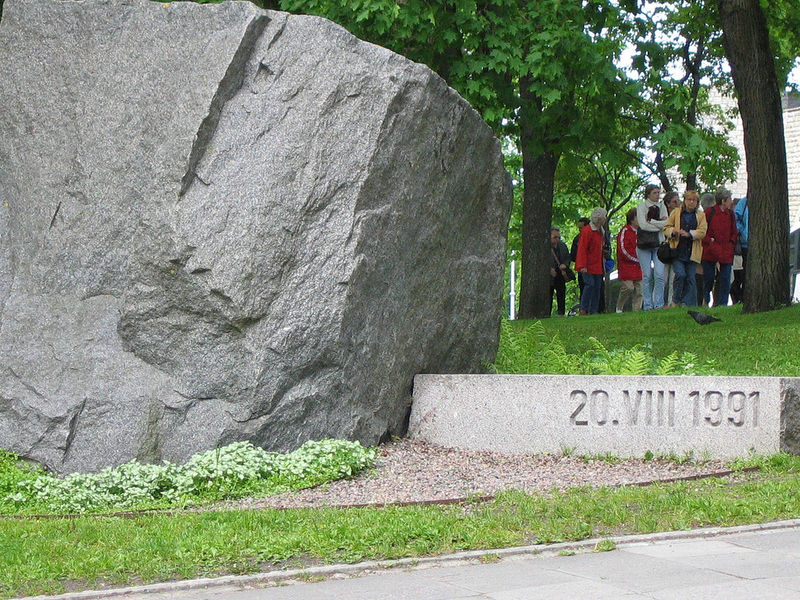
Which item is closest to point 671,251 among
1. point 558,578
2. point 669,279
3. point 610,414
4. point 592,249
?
point 669,279

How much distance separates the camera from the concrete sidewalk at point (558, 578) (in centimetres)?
439

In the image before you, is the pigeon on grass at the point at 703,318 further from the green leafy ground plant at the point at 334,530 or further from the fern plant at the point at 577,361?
the green leafy ground plant at the point at 334,530

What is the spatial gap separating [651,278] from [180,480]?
12.9 metres

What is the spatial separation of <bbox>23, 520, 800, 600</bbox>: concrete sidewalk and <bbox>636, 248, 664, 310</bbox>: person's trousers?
43.2 feet

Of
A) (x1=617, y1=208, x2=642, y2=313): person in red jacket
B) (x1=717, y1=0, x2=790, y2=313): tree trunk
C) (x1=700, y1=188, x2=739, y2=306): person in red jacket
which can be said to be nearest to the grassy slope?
(x1=717, y1=0, x2=790, y2=313): tree trunk

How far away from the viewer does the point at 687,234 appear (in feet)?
55.4

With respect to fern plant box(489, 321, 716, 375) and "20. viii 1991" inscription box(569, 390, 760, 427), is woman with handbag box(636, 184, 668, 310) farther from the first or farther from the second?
"20. viii 1991" inscription box(569, 390, 760, 427)

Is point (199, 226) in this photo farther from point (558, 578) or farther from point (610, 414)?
point (558, 578)

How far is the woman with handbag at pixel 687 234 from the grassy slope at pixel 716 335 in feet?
4.11

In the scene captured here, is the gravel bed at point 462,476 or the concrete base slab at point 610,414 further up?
the concrete base slab at point 610,414

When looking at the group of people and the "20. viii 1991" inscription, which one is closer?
the "20. viii 1991" inscription

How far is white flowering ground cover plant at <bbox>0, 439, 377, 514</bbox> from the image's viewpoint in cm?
711

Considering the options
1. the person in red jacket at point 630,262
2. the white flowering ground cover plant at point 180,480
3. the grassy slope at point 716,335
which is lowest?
the white flowering ground cover plant at point 180,480

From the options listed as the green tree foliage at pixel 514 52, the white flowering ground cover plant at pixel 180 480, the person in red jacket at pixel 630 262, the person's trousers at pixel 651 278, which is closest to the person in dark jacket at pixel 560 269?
the person in red jacket at pixel 630 262
